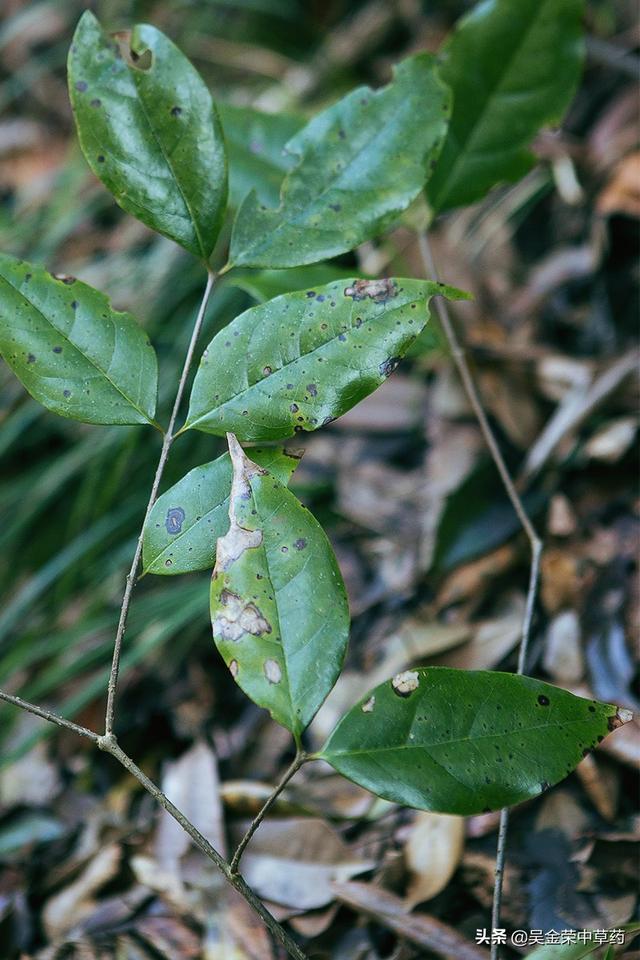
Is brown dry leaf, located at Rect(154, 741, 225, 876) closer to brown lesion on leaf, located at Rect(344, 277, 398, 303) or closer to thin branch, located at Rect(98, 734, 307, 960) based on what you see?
thin branch, located at Rect(98, 734, 307, 960)

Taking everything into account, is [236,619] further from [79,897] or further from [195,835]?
[79,897]

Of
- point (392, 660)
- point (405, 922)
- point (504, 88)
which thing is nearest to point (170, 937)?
point (405, 922)

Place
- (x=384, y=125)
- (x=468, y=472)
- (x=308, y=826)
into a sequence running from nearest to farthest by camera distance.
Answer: (x=384, y=125) < (x=308, y=826) < (x=468, y=472)

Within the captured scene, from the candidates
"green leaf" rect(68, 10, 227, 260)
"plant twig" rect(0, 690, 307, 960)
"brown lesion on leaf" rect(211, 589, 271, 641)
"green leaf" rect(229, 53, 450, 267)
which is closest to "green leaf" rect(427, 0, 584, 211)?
"green leaf" rect(229, 53, 450, 267)

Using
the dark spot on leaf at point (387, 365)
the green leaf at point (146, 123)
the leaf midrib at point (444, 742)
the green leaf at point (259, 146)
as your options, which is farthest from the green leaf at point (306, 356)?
the green leaf at point (259, 146)

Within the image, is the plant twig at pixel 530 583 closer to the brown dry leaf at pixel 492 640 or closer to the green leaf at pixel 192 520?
the brown dry leaf at pixel 492 640

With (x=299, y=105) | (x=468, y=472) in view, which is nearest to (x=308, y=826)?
(x=468, y=472)

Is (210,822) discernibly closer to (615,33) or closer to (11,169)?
(615,33)
